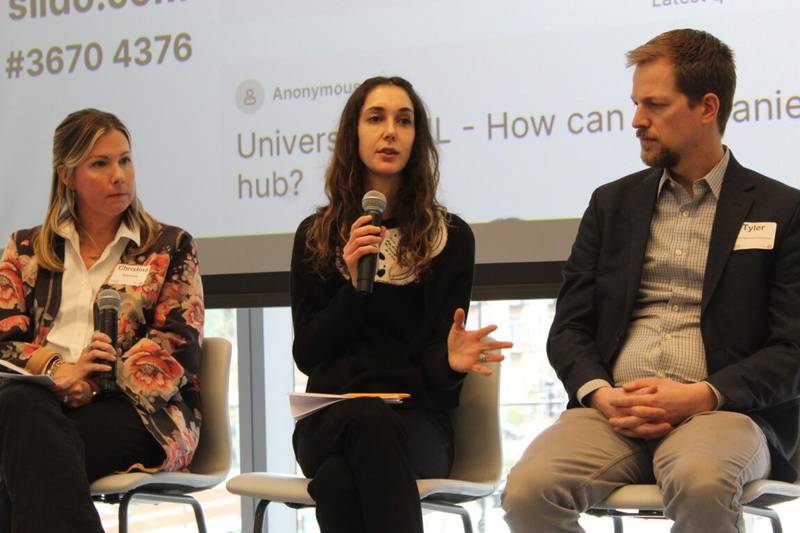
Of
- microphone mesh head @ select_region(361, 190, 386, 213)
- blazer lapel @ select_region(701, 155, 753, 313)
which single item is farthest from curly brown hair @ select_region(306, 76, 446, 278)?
blazer lapel @ select_region(701, 155, 753, 313)

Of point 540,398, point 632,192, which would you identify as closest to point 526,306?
point 540,398

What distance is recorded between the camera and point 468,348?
95.1 inches

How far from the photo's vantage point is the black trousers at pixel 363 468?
2.18 metres

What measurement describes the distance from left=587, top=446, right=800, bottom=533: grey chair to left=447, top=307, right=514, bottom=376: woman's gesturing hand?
1.34 feet

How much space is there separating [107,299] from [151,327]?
→ 0.23 m

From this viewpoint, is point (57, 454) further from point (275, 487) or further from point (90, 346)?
point (275, 487)

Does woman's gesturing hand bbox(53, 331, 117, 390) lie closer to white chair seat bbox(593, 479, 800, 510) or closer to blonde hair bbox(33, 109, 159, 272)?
blonde hair bbox(33, 109, 159, 272)

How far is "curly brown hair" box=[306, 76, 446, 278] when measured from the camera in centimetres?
266

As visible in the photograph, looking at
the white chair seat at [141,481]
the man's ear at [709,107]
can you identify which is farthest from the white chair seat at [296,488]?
the man's ear at [709,107]

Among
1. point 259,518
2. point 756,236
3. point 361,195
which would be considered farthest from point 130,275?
point 756,236

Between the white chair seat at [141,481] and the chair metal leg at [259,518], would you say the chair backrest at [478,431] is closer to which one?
the chair metal leg at [259,518]

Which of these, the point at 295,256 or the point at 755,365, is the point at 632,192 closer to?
the point at 755,365

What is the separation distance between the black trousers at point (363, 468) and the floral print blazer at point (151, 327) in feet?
1.49

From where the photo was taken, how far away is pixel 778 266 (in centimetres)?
230
